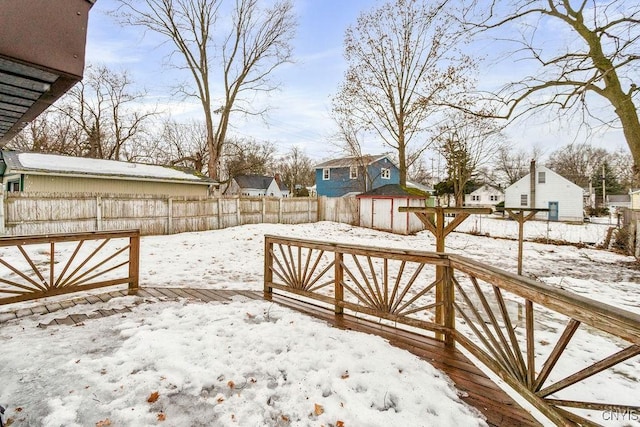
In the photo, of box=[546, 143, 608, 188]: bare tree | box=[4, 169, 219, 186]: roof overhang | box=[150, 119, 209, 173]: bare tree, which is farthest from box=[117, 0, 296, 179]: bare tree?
box=[546, 143, 608, 188]: bare tree

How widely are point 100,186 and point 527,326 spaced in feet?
48.4

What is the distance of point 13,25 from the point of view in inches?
45.6

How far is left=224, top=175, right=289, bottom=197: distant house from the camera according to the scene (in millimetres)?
35719

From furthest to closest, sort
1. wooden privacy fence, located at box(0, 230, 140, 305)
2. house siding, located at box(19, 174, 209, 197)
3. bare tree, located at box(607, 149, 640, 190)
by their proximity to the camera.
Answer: bare tree, located at box(607, 149, 640, 190)
house siding, located at box(19, 174, 209, 197)
wooden privacy fence, located at box(0, 230, 140, 305)

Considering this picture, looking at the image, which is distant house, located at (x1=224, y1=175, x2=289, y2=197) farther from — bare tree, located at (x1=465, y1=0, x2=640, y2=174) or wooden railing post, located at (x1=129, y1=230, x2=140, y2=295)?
wooden railing post, located at (x1=129, y1=230, x2=140, y2=295)

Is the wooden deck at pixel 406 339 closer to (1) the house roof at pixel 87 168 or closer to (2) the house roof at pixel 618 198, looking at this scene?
(1) the house roof at pixel 87 168

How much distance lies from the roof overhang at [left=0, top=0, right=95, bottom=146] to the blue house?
997 inches

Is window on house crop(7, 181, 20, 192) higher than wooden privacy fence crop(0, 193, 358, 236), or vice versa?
window on house crop(7, 181, 20, 192)

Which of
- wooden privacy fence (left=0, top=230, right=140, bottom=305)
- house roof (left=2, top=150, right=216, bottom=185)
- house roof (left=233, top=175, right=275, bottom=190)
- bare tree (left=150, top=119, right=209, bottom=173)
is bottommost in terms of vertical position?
wooden privacy fence (left=0, top=230, right=140, bottom=305)

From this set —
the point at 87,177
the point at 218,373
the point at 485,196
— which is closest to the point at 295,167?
the point at 485,196

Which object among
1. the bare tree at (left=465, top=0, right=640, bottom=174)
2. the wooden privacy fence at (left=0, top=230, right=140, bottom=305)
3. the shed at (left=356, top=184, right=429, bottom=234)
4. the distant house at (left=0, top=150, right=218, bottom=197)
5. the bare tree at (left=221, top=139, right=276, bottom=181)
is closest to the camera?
the wooden privacy fence at (left=0, top=230, right=140, bottom=305)

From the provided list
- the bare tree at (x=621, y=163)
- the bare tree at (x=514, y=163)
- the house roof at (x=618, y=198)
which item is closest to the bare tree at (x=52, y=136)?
the bare tree at (x=514, y=163)

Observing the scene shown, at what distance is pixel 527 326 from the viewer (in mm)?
2074

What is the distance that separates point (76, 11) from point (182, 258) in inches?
303
